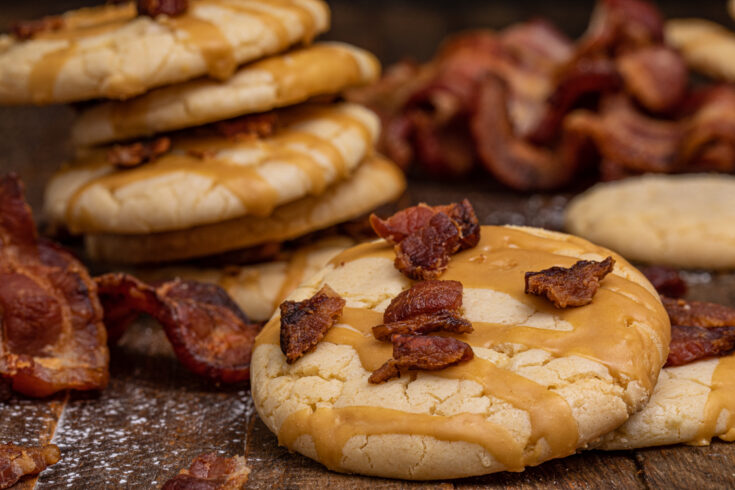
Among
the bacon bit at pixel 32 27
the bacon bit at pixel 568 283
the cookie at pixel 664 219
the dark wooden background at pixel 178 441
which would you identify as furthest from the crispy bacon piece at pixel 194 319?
the cookie at pixel 664 219

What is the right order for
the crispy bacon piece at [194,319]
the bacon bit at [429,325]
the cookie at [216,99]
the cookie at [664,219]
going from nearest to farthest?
1. the bacon bit at [429,325]
2. the crispy bacon piece at [194,319]
3. the cookie at [216,99]
4. the cookie at [664,219]

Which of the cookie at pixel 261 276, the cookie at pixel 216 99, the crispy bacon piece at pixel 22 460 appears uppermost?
the cookie at pixel 216 99

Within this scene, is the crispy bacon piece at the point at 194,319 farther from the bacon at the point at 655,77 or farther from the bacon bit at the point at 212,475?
the bacon at the point at 655,77

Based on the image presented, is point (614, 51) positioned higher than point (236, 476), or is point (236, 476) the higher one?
point (614, 51)

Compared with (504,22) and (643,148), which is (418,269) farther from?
(504,22)

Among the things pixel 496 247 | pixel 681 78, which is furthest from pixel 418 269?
pixel 681 78

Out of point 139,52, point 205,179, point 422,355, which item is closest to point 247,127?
point 205,179

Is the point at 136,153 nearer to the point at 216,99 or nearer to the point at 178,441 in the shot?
the point at 216,99
